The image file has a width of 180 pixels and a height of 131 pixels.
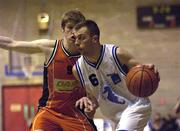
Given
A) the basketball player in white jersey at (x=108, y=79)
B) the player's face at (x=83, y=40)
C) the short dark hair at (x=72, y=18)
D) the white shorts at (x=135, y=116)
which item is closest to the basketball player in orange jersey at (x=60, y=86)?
the short dark hair at (x=72, y=18)

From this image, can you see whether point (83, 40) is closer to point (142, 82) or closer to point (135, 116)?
point (142, 82)

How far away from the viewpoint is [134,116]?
4246 millimetres

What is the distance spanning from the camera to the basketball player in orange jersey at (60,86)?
15.2 ft

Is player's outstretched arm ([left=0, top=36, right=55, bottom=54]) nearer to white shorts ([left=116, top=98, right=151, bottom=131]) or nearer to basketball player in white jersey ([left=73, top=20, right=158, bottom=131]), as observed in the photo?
basketball player in white jersey ([left=73, top=20, right=158, bottom=131])

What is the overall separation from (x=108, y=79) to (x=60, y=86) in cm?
52

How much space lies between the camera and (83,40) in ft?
13.7

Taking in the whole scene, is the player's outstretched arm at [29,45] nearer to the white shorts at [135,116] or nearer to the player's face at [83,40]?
the player's face at [83,40]

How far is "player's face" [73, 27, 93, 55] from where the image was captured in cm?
418

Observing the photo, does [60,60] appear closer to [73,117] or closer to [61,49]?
[61,49]

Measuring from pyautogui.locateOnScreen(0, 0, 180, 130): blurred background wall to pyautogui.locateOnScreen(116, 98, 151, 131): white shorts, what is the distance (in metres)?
6.33

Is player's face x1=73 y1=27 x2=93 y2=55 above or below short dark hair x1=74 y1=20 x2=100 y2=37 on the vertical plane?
below

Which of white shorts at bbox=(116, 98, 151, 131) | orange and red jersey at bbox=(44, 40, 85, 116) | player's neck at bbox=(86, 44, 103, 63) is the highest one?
player's neck at bbox=(86, 44, 103, 63)

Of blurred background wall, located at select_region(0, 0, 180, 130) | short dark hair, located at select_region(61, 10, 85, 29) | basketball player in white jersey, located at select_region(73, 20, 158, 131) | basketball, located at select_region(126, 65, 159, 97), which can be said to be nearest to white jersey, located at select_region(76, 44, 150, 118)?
basketball player in white jersey, located at select_region(73, 20, 158, 131)

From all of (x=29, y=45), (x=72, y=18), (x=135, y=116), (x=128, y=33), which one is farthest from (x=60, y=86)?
(x=128, y=33)
